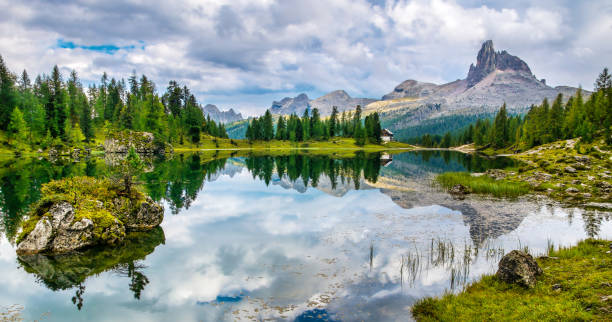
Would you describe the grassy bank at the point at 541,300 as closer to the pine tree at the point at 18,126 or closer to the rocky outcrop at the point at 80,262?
the rocky outcrop at the point at 80,262

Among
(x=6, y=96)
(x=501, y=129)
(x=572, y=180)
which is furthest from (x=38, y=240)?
(x=501, y=129)

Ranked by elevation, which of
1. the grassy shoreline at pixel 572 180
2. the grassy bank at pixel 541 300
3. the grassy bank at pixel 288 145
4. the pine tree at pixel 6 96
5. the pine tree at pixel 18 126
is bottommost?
the grassy bank at pixel 541 300

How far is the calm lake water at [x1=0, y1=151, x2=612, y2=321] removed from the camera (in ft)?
44.5

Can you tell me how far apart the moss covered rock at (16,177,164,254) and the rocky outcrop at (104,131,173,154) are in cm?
9788

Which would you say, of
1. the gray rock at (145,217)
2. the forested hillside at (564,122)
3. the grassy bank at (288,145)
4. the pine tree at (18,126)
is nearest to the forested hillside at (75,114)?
the pine tree at (18,126)

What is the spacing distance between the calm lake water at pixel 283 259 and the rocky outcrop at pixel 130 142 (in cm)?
8164

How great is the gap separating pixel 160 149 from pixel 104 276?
115 meters

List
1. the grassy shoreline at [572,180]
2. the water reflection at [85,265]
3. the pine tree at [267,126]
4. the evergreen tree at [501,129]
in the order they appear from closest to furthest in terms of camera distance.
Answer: the water reflection at [85,265] < the grassy shoreline at [572,180] < the evergreen tree at [501,129] < the pine tree at [267,126]

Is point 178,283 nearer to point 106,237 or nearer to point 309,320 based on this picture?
point 309,320

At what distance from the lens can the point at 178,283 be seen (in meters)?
15.8

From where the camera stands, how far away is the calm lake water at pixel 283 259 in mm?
13570

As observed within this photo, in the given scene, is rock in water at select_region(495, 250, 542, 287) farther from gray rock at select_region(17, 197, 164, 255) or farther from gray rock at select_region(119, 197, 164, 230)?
gray rock at select_region(119, 197, 164, 230)

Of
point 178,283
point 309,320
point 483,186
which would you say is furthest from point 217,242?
point 483,186

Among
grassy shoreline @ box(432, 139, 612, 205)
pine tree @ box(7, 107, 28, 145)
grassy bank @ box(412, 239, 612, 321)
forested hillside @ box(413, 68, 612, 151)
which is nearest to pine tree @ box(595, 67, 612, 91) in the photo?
forested hillside @ box(413, 68, 612, 151)
